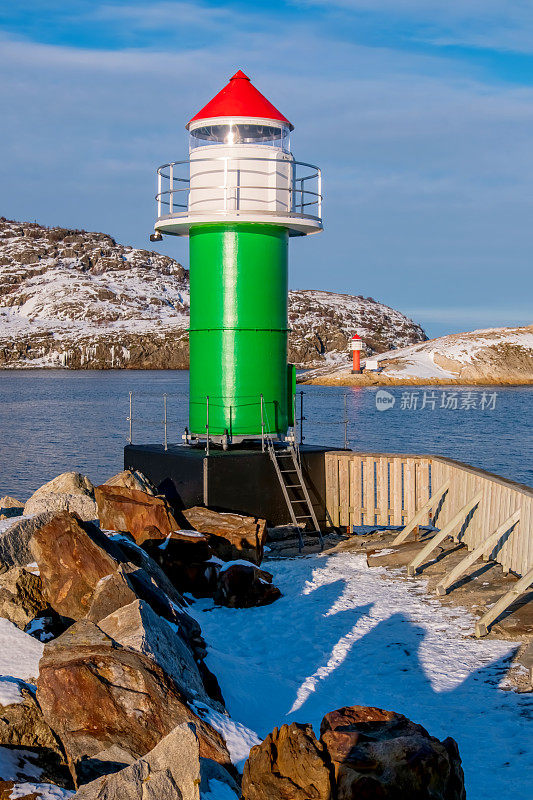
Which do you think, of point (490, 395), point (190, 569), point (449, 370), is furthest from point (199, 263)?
point (449, 370)

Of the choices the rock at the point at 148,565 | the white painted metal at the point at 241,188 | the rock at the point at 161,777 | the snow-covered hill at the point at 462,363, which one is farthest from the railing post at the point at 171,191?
the snow-covered hill at the point at 462,363

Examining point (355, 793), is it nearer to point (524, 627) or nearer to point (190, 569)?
point (524, 627)

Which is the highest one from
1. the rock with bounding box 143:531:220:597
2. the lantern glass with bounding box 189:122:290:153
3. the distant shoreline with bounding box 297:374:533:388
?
the lantern glass with bounding box 189:122:290:153

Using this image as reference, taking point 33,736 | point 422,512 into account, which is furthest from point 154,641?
point 422,512

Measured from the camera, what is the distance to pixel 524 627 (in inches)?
A: 376

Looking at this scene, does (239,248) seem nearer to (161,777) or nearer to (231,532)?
(231,532)

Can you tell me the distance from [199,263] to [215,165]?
181cm

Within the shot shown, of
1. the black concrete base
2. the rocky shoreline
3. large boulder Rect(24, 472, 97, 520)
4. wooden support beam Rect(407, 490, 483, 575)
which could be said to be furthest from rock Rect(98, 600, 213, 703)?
the black concrete base

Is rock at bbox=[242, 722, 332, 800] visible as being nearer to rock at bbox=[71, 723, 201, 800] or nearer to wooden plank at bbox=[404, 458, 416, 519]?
rock at bbox=[71, 723, 201, 800]

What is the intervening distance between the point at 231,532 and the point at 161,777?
29.6 ft

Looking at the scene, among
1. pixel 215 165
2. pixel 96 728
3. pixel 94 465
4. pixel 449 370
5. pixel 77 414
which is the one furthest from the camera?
pixel 449 370

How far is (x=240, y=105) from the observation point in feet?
51.5

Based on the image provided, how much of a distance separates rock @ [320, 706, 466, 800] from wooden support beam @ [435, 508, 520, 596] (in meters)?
5.47

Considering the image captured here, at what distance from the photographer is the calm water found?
3366 cm
